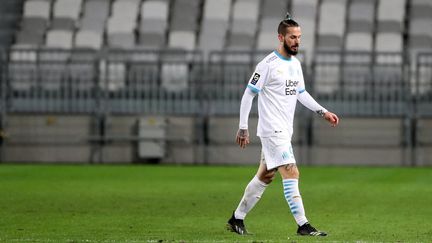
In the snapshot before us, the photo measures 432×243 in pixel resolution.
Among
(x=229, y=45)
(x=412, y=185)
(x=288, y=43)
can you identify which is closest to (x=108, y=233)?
(x=288, y=43)

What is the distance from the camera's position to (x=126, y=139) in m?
28.8

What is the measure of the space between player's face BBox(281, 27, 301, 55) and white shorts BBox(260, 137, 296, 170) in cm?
88

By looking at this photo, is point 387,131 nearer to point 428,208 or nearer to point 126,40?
point 126,40

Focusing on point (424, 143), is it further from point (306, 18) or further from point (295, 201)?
point (295, 201)

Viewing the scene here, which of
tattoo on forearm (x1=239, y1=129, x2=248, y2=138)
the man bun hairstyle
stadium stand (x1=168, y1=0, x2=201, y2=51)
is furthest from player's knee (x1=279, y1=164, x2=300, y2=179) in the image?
stadium stand (x1=168, y1=0, x2=201, y2=51)

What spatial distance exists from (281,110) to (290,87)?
25cm

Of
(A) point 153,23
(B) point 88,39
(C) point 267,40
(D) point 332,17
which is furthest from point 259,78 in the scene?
(A) point 153,23

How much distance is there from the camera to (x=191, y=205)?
16188mm

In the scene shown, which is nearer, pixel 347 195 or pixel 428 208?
pixel 428 208

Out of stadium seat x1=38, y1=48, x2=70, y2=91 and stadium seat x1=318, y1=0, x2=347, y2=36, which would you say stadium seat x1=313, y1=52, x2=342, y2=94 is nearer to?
stadium seat x1=318, y1=0, x2=347, y2=36

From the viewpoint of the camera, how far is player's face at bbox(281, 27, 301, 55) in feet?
37.8

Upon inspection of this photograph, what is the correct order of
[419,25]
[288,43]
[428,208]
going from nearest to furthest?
[288,43]
[428,208]
[419,25]

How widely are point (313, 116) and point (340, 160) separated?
1.29 metres

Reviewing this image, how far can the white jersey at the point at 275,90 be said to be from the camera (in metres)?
11.7
